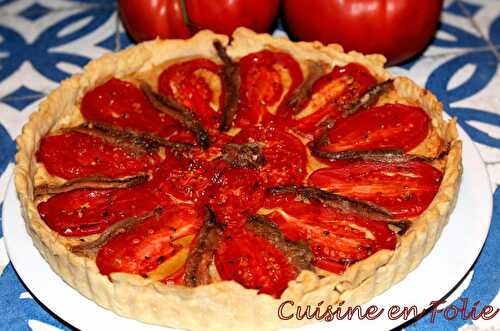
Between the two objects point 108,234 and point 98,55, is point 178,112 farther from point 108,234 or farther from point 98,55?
point 98,55

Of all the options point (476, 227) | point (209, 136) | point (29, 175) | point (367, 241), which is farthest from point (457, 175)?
point (29, 175)

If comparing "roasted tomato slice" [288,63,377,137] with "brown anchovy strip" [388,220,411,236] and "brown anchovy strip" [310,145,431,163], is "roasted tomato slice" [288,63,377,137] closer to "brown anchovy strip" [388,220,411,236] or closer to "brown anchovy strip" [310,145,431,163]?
"brown anchovy strip" [310,145,431,163]

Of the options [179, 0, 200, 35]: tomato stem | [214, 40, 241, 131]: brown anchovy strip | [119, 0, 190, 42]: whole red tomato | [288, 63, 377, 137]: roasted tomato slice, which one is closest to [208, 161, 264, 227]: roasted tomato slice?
[214, 40, 241, 131]: brown anchovy strip

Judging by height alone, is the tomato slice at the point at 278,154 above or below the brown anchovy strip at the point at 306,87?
below

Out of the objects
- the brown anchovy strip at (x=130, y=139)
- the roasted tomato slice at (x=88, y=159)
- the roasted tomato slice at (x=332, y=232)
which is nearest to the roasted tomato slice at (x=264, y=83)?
the brown anchovy strip at (x=130, y=139)

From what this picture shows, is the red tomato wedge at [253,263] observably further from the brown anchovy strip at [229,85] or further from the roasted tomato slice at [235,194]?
the brown anchovy strip at [229,85]

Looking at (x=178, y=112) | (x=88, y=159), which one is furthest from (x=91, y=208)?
(x=178, y=112)
